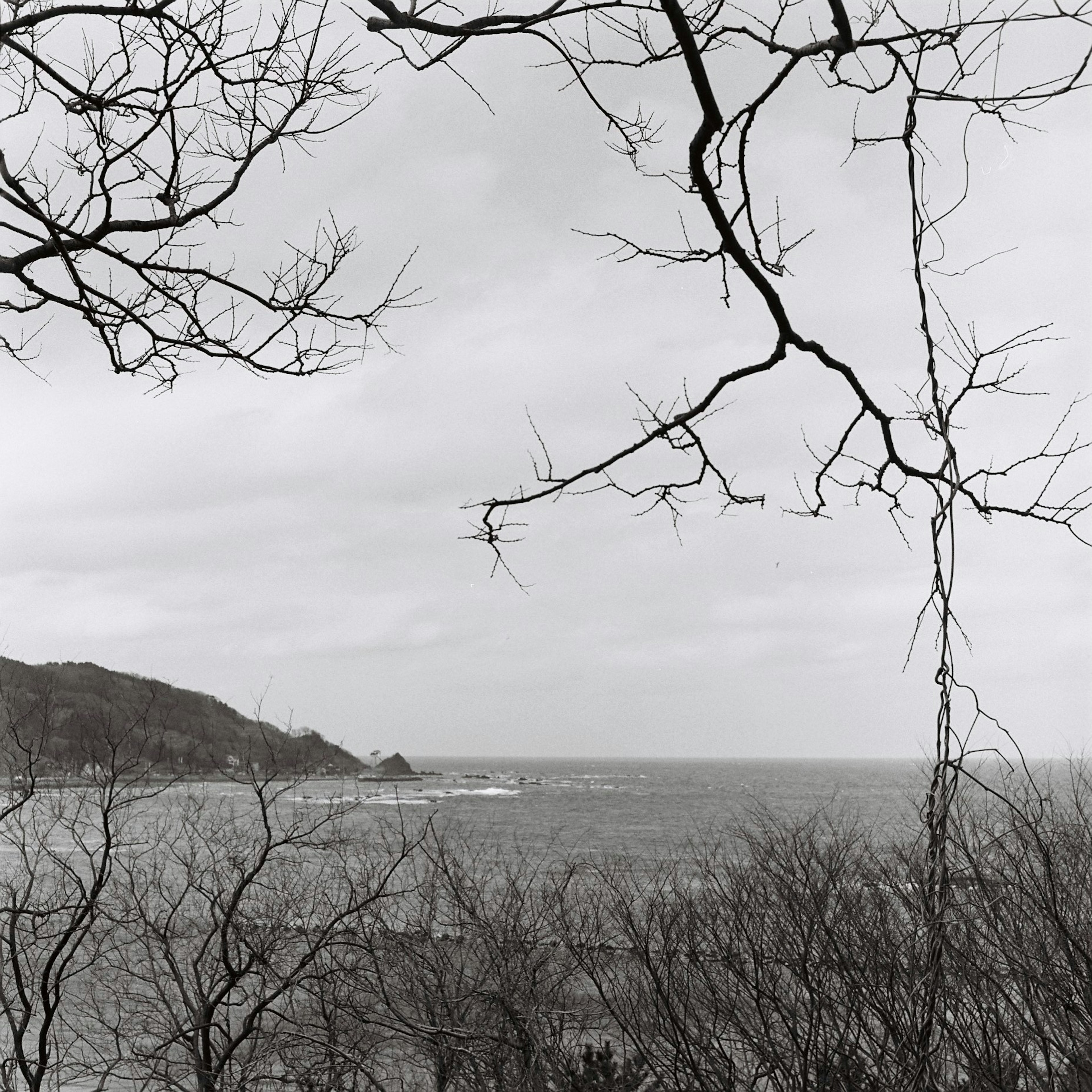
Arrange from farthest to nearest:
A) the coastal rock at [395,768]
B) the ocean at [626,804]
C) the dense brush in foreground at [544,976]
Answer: the coastal rock at [395,768]
the ocean at [626,804]
the dense brush in foreground at [544,976]

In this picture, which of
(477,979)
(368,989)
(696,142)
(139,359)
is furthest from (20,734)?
(696,142)

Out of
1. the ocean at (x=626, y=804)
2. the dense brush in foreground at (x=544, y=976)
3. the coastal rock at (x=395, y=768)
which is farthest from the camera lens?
the coastal rock at (x=395, y=768)

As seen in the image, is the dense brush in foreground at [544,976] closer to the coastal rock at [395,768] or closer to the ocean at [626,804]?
the ocean at [626,804]

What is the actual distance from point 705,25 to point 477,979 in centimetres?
1794

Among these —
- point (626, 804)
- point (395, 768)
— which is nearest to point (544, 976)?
point (626, 804)

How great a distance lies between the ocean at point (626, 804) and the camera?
171ft

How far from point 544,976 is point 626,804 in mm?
82678

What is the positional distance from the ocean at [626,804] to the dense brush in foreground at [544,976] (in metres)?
2.61

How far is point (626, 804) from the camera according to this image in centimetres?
9838

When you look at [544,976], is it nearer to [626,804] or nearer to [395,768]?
[626,804]

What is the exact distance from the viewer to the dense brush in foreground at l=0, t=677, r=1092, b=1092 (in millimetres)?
12289

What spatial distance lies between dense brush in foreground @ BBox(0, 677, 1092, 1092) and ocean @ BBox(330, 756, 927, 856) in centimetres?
261

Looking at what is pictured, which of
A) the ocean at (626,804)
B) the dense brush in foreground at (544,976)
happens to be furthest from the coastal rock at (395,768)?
the dense brush in foreground at (544,976)

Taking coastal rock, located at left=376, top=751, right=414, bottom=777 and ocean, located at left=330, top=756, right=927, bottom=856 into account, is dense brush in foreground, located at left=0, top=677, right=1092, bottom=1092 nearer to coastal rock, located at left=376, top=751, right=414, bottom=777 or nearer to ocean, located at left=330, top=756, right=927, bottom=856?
ocean, located at left=330, top=756, right=927, bottom=856
